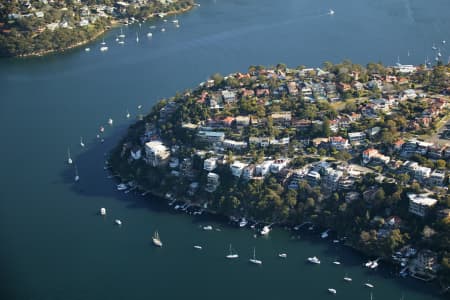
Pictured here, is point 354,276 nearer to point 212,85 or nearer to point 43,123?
point 212,85

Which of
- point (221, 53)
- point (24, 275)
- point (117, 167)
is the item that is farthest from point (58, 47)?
point (24, 275)

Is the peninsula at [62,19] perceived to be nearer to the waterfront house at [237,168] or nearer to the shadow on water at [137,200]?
the shadow on water at [137,200]

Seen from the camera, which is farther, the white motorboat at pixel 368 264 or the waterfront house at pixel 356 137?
the waterfront house at pixel 356 137

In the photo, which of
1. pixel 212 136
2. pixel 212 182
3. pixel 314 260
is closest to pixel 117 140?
pixel 212 136

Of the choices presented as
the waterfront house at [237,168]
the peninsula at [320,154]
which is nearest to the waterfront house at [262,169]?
the peninsula at [320,154]

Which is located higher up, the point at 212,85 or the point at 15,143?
the point at 212,85

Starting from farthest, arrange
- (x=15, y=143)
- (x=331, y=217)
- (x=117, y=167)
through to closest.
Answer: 1. (x=15, y=143)
2. (x=117, y=167)
3. (x=331, y=217)
